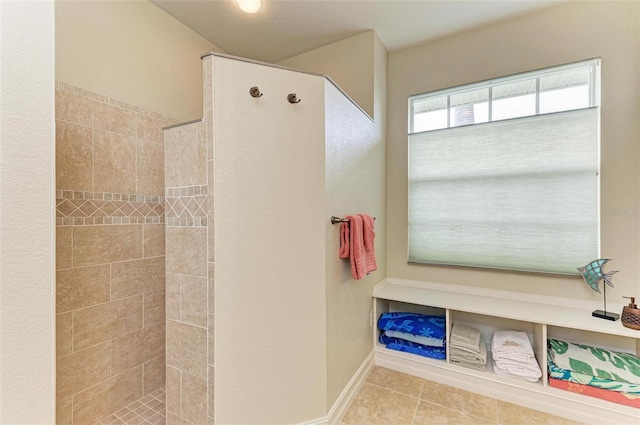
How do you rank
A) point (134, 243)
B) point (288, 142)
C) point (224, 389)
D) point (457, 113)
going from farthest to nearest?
1. point (457, 113)
2. point (134, 243)
3. point (288, 142)
4. point (224, 389)

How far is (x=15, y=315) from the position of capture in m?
0.52

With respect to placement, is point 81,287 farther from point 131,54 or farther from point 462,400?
point 462,400

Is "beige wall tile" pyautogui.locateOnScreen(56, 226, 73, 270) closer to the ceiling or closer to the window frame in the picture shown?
the ceiling

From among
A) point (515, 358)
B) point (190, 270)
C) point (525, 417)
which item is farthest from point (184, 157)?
point (525, 417)

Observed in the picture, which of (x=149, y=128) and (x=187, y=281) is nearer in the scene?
(x=187, y=281)

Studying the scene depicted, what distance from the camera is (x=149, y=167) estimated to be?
1.84m

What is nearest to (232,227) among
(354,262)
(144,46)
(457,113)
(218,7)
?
(354,262)

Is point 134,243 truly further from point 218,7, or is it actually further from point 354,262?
point 218,7

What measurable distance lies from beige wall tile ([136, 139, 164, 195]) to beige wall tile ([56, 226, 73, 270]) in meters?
0.46

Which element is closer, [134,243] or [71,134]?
[71,134]

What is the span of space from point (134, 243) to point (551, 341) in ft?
9.69

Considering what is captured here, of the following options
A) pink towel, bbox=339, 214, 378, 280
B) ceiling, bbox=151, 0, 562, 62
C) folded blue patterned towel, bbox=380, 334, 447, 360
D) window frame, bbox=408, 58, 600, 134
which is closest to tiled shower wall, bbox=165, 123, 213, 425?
pink towel, bbox=339, 214, 378, 280

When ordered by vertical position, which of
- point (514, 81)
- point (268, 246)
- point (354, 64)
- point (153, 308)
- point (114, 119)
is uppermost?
point (354, 64)

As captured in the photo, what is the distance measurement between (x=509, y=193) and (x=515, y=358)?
1.18 meters
